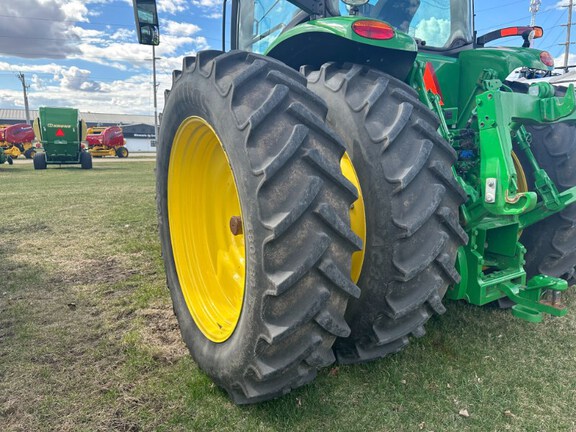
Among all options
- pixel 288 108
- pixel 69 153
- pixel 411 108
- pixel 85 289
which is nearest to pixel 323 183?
pixel 288 108

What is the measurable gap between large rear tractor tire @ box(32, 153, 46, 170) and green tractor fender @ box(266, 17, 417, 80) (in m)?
18.7

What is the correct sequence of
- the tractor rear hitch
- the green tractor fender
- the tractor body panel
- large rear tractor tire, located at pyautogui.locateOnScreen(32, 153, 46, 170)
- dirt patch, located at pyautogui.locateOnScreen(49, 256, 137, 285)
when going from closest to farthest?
1. the green tractor fender
2. the tractor rear hitch
3. the tractor body panel
4. dirt patch, located at pyautogui.locateOnScreen(49, 256, 137, 285)
5. large rear tractor tire, located at pyautogui.locateOnScreen(32, 153, 46, 170)

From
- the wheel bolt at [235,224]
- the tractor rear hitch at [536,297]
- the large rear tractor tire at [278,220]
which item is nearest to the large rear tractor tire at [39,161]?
the large rear tractor tire at [278,220]

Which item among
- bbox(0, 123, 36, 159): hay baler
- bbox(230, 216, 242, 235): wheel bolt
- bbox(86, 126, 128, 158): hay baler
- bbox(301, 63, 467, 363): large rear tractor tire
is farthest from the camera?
bbox(86, 126, 128, 158): hay baler

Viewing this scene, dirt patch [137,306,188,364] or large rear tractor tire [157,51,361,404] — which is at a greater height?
large rear tractor tire [157,51,361,404]

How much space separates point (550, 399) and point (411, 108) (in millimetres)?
1593

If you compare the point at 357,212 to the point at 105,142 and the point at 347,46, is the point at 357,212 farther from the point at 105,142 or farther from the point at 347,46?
the point at 105,142

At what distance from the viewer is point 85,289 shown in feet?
12.0

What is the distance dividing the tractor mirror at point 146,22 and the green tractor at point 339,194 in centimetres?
1

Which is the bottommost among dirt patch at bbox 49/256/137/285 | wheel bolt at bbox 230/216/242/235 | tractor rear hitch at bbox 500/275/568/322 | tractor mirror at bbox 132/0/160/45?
dirt patch at bbox 49/256/137/285

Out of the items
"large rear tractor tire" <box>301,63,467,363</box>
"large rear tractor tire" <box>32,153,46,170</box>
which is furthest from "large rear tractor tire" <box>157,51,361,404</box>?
"large rear tractor tire" <box>32,153,46,170</box>

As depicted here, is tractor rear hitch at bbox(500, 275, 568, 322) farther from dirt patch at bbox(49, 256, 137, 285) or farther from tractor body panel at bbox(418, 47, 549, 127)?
dirt patch at bbox(49, 256, 137, 285)

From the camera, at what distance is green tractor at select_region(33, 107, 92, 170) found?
1761 centimetres

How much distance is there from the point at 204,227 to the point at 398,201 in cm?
141
